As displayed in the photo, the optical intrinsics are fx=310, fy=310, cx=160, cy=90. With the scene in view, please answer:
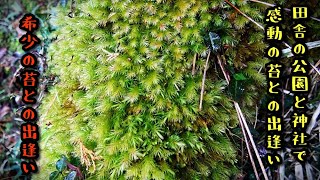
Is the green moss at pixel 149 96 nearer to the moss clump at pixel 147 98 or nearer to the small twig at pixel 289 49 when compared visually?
the moss clump at pixel 147 98

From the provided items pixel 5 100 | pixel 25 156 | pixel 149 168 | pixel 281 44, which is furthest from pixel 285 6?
pixel 5 100

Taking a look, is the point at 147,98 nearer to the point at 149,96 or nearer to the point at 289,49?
the point at 149,96

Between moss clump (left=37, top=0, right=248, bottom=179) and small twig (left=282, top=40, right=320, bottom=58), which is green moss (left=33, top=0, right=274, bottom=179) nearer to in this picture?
moss clump (left=37, top=0, right=248, bottom=179)

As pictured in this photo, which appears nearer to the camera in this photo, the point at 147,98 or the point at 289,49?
the point at 147,98

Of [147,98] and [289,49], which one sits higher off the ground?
[289,49]

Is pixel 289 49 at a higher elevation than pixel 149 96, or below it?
higher

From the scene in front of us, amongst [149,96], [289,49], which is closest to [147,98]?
[149,96]

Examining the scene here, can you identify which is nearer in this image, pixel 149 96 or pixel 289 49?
pixel 149 96

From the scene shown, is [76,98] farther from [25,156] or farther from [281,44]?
[281,44]
